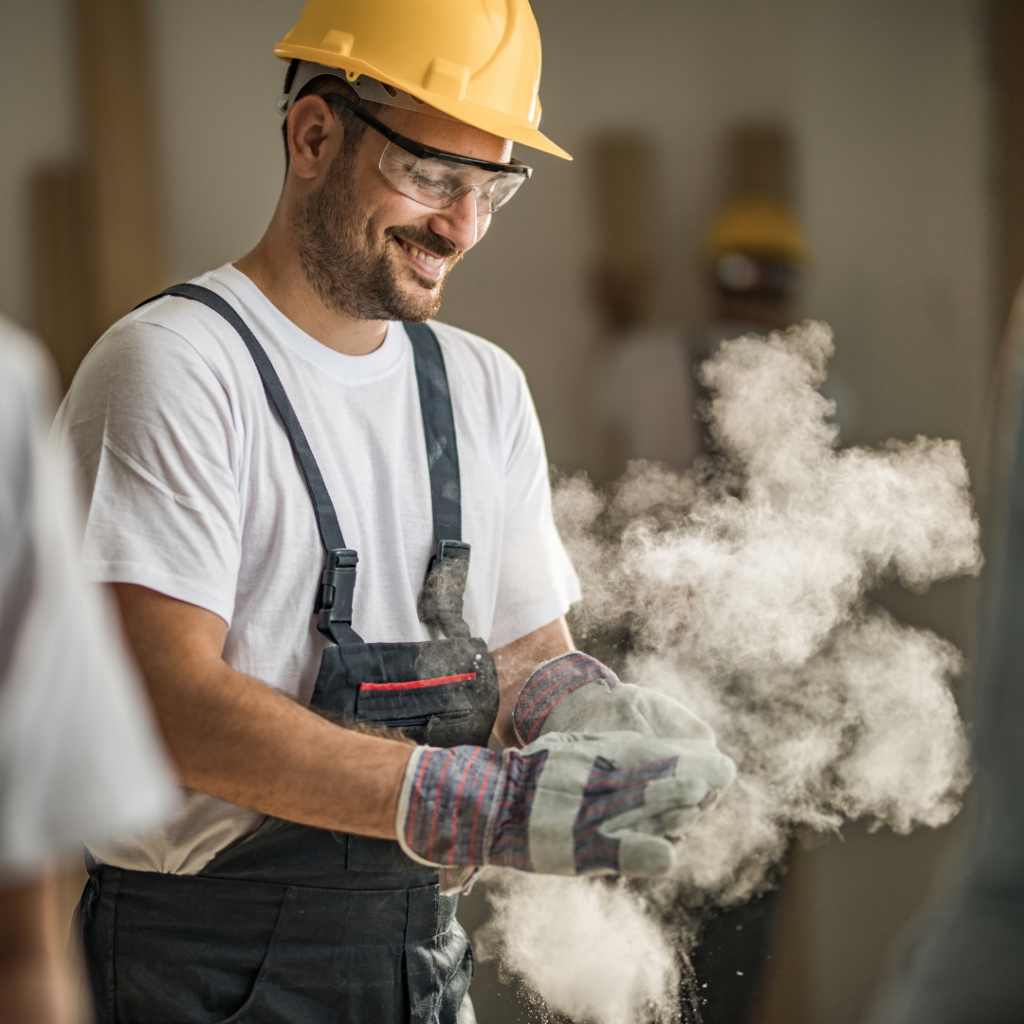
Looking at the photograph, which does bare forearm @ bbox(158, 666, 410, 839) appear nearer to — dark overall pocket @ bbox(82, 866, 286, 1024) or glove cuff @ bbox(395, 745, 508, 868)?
glove cuff @ bbox(395, 745, 508, 868)

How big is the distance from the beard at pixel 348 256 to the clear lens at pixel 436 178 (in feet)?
0.19

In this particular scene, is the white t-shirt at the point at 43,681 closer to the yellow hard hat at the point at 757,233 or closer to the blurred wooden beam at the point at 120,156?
the blurred wooden beam at the point at 120,156

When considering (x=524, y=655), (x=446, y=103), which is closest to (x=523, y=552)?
(x=524, y=655)

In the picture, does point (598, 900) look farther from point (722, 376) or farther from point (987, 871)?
point (987, 871)

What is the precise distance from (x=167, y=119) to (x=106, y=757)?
2071mm

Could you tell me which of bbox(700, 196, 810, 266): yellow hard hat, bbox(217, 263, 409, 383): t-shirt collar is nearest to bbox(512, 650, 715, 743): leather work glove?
bbox(217, 263, 409, 383): t-shirt collar

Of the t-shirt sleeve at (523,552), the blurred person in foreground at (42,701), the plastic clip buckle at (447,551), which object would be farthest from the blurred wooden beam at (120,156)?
the blurred person in foreground at (42,701)

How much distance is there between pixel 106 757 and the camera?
66cm

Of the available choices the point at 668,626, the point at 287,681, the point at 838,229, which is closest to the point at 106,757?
the point at 287,681

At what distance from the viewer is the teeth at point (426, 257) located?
5.40ft

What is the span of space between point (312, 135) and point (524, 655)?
916mm

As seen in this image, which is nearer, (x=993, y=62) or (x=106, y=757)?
(x=106, y=757)

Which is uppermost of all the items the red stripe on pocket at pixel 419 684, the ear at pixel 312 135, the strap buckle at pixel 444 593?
the ear at pixel 312 135

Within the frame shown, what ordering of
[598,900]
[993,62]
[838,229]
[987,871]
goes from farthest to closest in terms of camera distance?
1. [838,229]
2. [993,62]
3. [598,900]
4. [987,871]
